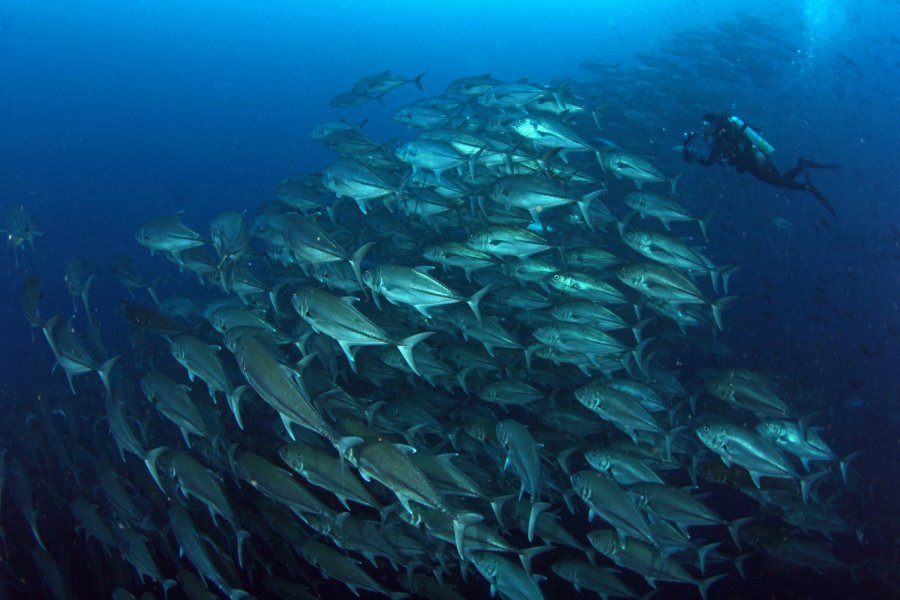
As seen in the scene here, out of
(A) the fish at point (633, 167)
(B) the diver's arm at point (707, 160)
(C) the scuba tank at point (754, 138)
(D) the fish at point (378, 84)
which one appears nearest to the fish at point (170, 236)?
(A) the fish at point (633, 167)

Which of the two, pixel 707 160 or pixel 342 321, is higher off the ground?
pixel 707 160

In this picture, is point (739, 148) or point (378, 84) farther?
point (378, 84)

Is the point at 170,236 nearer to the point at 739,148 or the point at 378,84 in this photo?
the point at 378,84

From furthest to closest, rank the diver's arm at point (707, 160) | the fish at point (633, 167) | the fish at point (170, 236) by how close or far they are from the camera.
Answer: the diver's arm at point (707, 160) < the fish at point (633, 167) < the fish at point (170, 236)

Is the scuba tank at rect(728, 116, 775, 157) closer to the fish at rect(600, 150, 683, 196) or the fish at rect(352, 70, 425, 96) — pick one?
the fish at rect(600, 150, 683, 196)

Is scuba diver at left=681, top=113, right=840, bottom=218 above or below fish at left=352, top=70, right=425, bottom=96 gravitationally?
below

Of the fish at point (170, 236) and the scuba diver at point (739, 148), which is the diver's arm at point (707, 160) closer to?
the scuba diver at point (739, 148)

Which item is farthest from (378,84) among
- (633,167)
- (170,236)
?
(170,236)

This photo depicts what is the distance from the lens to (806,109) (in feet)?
82.7

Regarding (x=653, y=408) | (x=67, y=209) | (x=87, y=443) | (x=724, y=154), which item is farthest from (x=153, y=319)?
(x=67, y=209)

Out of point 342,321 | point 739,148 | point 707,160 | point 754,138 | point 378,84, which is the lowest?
point 342,321

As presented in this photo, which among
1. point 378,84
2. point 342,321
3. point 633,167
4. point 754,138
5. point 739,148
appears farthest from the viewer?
point 378,84

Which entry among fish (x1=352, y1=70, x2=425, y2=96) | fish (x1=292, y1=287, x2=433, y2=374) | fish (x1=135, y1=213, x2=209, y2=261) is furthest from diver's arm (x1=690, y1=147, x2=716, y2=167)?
fish (x1=135, y1=213, x2=209, y2=261)

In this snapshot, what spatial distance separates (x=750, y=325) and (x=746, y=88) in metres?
20.4
